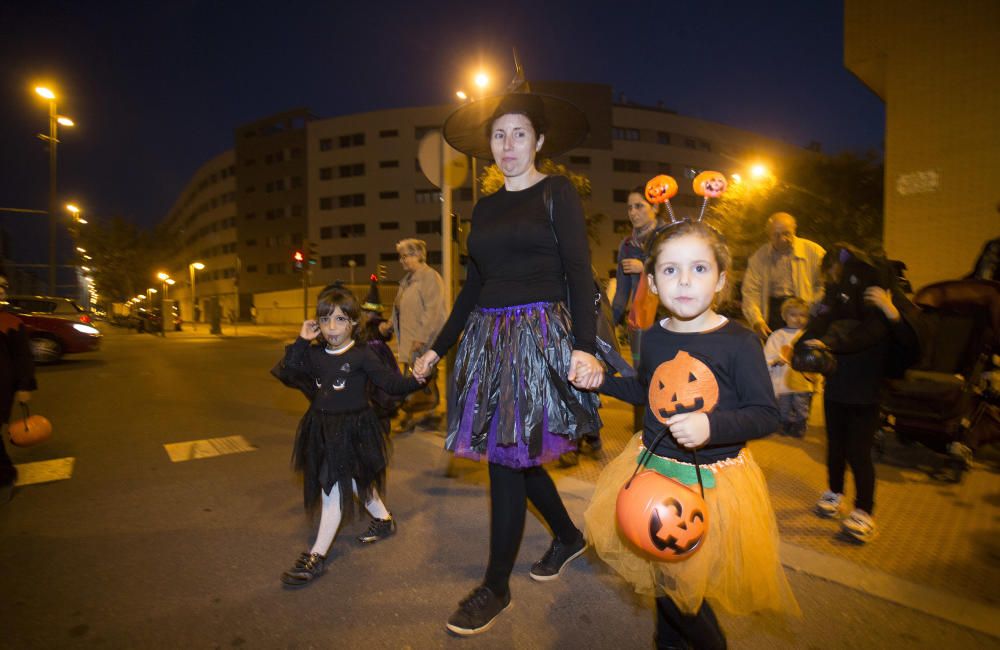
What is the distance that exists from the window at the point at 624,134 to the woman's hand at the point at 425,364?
5203 centimetres

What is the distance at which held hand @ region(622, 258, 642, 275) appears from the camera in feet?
13.3

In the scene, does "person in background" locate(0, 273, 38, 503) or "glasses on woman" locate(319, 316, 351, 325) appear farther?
"person in background" locate(0, 273, 38, 503)

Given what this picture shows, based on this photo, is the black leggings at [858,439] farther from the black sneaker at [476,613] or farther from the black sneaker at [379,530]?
the black sneaker at [379,530]

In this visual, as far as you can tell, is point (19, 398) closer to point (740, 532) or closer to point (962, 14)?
point (740, 532)

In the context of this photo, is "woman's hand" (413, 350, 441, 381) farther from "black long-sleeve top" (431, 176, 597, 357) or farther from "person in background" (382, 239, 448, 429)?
"person in background" (382, 239, 448, 429)

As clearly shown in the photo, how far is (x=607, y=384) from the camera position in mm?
2070

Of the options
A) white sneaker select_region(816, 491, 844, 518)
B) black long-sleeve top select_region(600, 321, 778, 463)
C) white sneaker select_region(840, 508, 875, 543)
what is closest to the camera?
black long-sleeve top select_region(600, 321, 778, 463)

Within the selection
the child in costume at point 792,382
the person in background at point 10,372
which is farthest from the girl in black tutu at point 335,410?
the child in costume at point 792,382

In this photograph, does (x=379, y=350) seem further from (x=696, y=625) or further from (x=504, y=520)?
(x=696, y=625)

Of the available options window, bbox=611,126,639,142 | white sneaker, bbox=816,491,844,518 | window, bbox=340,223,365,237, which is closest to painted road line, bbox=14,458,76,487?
white sneaker, bbox=816,491,844,518

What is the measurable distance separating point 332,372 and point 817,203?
16795 mm

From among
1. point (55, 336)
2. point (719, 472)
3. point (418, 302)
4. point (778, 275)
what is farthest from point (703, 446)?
point (55, 336)

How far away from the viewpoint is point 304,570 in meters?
2.69

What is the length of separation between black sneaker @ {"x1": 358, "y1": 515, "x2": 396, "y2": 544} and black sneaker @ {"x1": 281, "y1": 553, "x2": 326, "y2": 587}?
0.42 m
